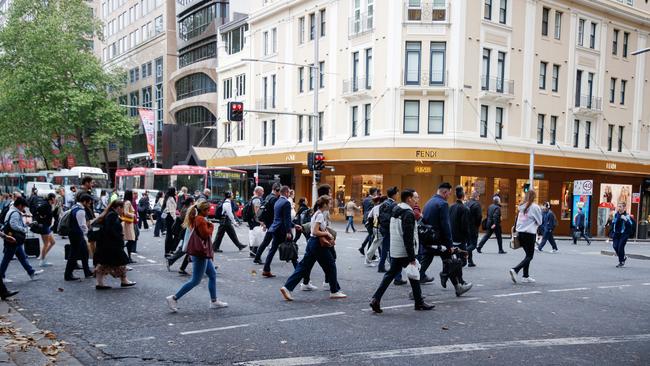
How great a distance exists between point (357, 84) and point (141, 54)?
39.2 meters

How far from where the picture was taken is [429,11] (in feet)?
92.9

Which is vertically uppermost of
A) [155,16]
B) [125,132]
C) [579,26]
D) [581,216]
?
[155,16]

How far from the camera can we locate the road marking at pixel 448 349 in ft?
18.9

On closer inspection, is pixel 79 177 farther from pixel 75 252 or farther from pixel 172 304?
pixel 172 304

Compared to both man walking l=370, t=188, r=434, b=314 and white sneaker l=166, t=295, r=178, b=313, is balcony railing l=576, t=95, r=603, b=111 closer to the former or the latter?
man walking l=370, t=188, r=434, b=314

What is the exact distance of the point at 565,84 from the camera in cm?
3284

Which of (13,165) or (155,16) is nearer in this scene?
(155,16)

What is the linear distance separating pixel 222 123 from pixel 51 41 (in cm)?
1665

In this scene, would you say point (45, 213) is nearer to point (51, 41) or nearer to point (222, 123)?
point (222, 123)

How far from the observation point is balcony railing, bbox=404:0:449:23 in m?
28.3

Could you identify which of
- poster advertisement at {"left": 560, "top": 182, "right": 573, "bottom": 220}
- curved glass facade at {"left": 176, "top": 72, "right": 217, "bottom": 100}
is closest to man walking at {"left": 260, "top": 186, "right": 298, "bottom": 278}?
poster advertisement at {"left": 560, "top": 182, "right": 573, "bottom": 220}

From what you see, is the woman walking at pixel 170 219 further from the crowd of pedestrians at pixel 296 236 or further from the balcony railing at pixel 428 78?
the balcony railing at pixel 428 78

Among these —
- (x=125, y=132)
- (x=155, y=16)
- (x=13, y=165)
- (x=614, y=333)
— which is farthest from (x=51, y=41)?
(x=614, y=333)

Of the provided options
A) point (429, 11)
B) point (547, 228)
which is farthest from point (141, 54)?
point (547, 228)
